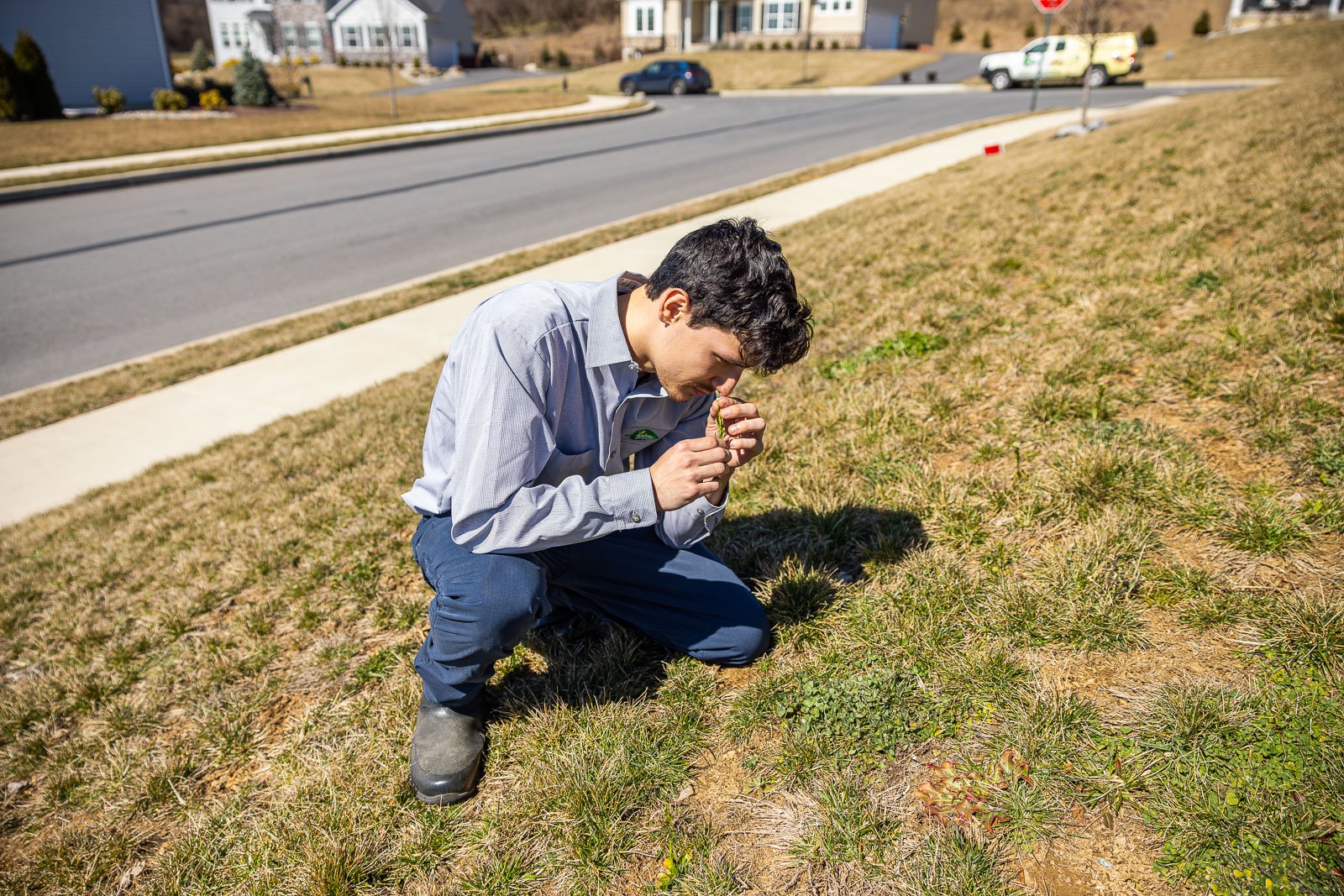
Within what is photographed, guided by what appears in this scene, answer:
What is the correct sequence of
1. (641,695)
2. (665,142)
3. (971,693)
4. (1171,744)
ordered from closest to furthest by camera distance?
(1171,744)
(971,693)
(641,695)
(665,142)

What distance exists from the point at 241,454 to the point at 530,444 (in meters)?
3.75

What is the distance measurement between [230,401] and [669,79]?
34.8 meters

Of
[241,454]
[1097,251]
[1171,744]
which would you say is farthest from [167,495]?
[1097,251]

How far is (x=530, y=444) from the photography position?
6.74 ft

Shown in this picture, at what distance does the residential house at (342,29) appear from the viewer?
54938 millimetres

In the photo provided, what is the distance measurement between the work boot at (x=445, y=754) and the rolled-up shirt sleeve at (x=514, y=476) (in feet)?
1.85

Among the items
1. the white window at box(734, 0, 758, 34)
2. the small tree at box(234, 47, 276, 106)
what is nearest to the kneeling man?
the small tree at box(234, 47, 276, 106)

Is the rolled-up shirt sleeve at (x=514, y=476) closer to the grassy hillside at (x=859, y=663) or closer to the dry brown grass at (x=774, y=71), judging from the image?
the grassy hillside at (x=859, y=663)

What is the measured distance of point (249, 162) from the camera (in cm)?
1767

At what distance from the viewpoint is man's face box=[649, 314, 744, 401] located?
2.07 meters

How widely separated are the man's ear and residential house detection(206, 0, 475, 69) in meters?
59.8

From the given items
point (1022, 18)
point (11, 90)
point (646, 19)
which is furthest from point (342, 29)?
point (1022, 18)

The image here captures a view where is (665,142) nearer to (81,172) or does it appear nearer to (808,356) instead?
(81,172)

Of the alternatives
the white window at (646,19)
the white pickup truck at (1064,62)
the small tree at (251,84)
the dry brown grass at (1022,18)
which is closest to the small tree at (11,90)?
the small tree at (251,84)
